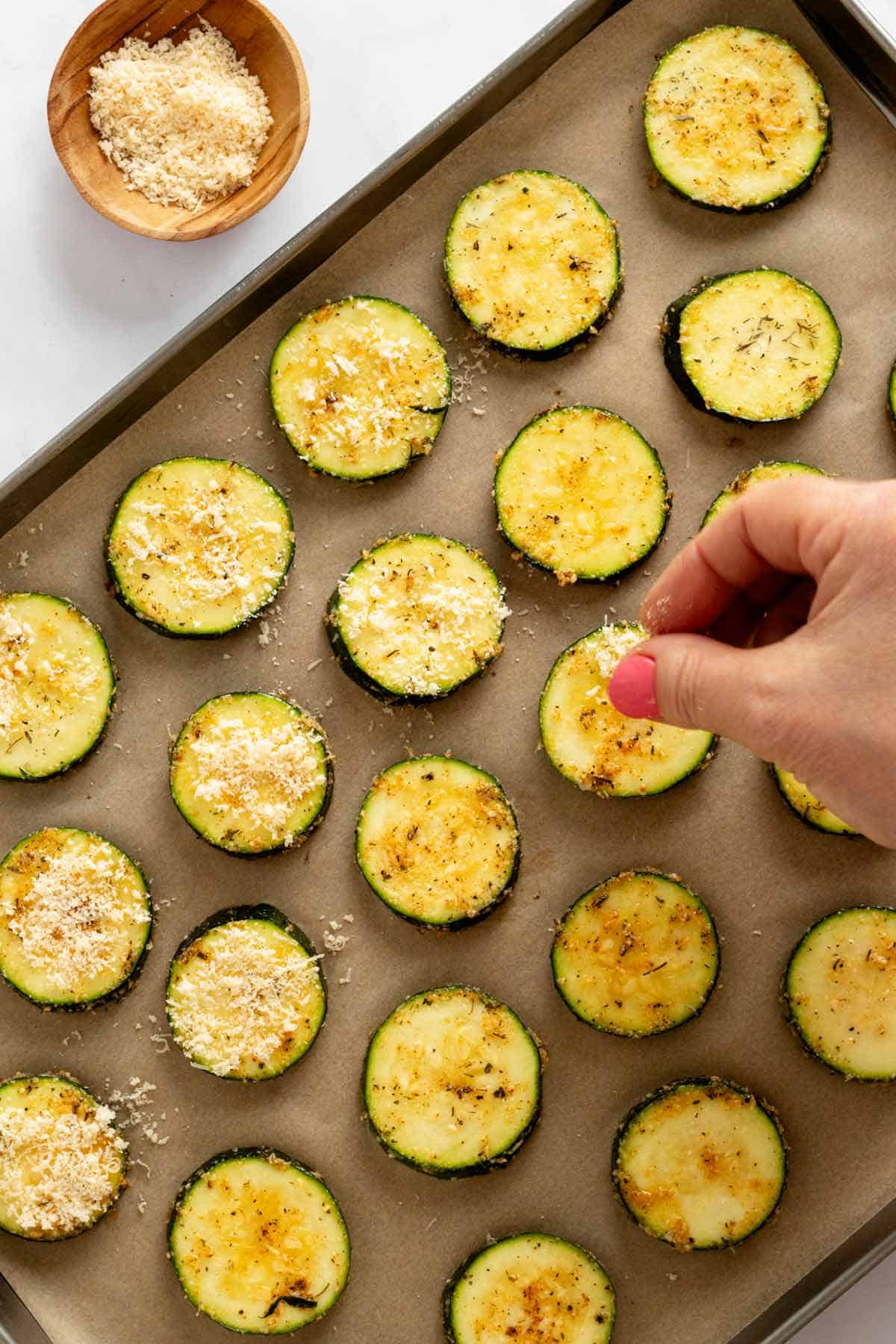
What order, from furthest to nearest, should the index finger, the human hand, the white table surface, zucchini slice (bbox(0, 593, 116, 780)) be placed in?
the white table surface
zucchini slice (bbox(0, 593, 116, 780))
the index finger
the human hand

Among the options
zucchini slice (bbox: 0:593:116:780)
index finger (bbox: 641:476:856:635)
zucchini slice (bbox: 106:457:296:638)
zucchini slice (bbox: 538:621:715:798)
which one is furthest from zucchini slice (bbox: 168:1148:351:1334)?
index finger (bbox: 641:476:856:635)

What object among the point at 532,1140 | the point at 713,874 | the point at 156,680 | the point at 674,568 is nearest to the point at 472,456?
the point at 674,568

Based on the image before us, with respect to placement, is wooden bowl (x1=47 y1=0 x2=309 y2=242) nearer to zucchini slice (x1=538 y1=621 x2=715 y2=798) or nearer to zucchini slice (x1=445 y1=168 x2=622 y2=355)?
zucchini slice (x1=445 y1=168 x2=622 y2=355)

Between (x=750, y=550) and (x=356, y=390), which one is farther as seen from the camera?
(x=356, y=390)

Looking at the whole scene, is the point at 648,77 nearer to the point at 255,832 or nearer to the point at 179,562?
the point at 179,562

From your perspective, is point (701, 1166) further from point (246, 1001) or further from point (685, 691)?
point (685, 691)

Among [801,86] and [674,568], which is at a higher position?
[801,86]

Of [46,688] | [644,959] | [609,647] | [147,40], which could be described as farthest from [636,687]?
[147,40]
